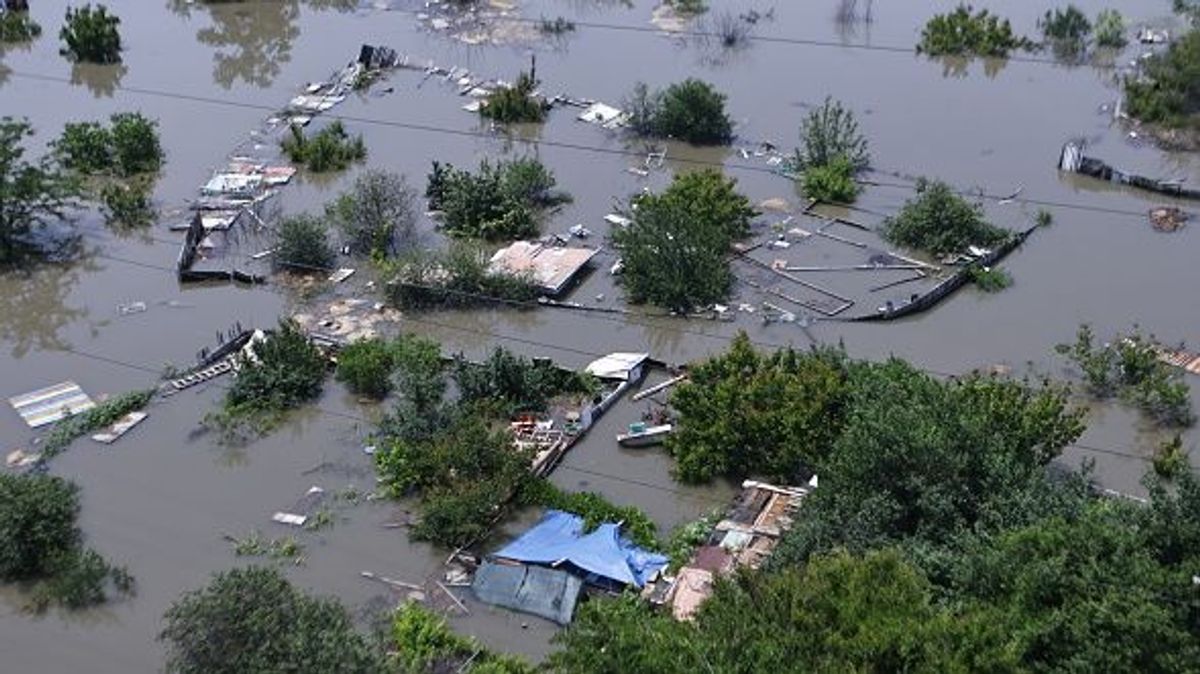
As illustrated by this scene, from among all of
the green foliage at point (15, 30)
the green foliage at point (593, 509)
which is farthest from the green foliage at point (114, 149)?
the green foliage at point (593, 509)

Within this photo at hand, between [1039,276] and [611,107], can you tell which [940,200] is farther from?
[611,107]

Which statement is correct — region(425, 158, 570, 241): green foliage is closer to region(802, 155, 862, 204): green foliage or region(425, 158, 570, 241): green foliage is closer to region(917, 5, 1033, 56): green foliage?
region(802, 155, 862, 204): green foliage

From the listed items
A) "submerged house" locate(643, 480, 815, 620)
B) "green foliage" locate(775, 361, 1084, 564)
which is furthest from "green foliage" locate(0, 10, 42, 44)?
"green foliage" locate(775, 361, 1084, 564)

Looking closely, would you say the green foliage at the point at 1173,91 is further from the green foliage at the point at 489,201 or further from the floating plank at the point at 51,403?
the floating plank at the point at 51,403

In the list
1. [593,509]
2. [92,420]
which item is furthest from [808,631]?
[92,420]

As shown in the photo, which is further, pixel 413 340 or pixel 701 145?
pixel 701 145

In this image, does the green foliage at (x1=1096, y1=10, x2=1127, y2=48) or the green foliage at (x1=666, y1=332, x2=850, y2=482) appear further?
the green foliage at (x1=1096, y1=10, x2=1127, y2=48)

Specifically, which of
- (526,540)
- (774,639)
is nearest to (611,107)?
(526,540)
